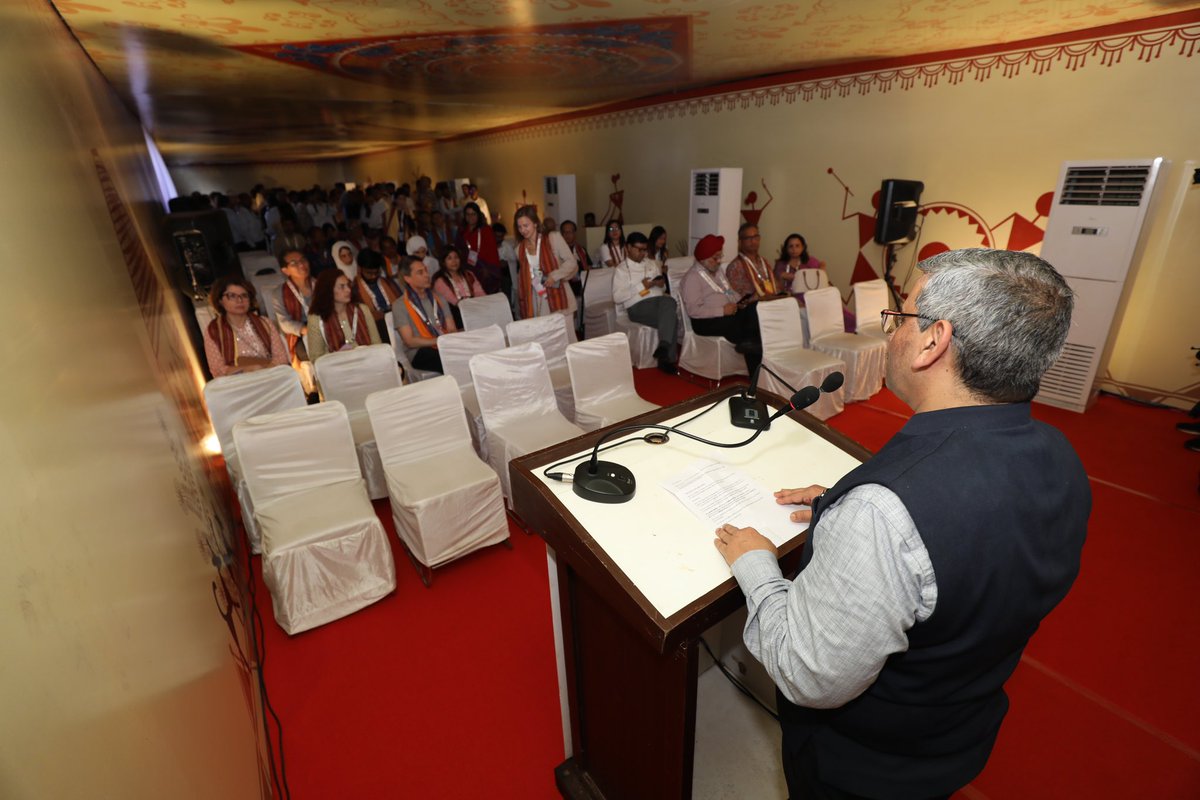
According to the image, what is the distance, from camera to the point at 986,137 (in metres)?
5.11

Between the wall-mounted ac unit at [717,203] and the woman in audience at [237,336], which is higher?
the wall-mounted ac unit at [717,203]

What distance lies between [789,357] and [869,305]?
51.6 inches

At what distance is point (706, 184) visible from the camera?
261 inches

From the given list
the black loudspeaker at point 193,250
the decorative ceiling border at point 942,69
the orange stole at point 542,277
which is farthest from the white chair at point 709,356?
the black loudspeaker at point 193,250

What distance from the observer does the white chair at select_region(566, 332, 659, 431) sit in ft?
11.6

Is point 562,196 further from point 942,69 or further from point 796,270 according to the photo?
point 942,69

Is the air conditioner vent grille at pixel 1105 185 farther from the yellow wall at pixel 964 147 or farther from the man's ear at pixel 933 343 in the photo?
the man's ear at pixel 933 343

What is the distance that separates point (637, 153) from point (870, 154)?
4086 mm

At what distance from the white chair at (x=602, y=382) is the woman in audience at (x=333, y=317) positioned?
175 centimetres

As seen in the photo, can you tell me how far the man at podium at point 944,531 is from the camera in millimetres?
832

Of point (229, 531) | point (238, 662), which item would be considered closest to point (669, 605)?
point (238, 662)

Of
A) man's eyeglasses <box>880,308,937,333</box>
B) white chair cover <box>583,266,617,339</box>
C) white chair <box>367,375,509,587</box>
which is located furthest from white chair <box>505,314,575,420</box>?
man's eyeglasses <box>880,308,937,333</box>

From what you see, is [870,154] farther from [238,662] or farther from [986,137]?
[238,662]

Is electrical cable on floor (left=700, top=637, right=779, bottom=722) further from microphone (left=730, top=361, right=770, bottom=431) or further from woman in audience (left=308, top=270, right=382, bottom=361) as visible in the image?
woman in audience (left=308, top=270, right=382, bottom=361)
